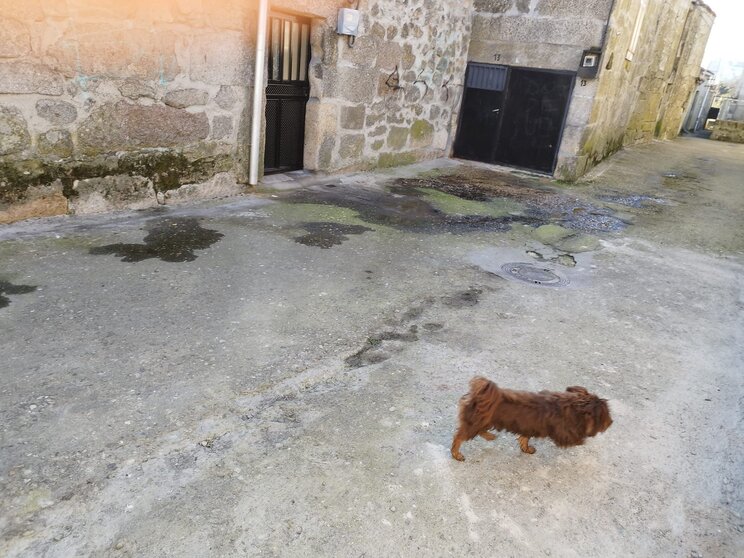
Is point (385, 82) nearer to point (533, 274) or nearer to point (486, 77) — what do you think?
point (486, 77)

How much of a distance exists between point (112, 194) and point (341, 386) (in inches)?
128

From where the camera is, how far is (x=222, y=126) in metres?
5.57

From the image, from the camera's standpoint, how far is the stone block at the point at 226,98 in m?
5.42

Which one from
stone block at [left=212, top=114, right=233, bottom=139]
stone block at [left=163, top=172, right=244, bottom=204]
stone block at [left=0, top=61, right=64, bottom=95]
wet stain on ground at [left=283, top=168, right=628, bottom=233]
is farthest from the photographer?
wet stain on ground at [left=283, top=168, right=628, bottom=233]

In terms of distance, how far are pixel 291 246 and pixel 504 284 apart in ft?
5.92

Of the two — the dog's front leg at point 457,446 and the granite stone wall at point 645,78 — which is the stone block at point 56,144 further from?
the granite stone wall at point 645,78

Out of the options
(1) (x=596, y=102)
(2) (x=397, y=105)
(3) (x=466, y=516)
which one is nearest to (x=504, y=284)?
(3) (x=466, y=516)

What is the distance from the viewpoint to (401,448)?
2.36 meters

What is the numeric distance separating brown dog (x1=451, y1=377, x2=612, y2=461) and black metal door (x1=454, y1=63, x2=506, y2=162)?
26.0 ft

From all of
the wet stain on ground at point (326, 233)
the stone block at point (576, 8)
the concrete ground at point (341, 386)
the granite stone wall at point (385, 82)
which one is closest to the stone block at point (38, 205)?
the concrete ground at point (341, 386)

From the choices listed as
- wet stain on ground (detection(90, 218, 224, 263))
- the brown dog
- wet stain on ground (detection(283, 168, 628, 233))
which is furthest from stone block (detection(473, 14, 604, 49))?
the brown dog

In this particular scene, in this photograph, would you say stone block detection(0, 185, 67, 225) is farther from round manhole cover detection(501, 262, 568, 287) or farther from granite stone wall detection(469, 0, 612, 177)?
granite stone wall detection(469, 0, 612, 177)

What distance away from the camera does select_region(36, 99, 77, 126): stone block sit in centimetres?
419

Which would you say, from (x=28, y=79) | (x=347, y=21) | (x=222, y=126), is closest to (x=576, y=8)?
(x=347, y=21)
